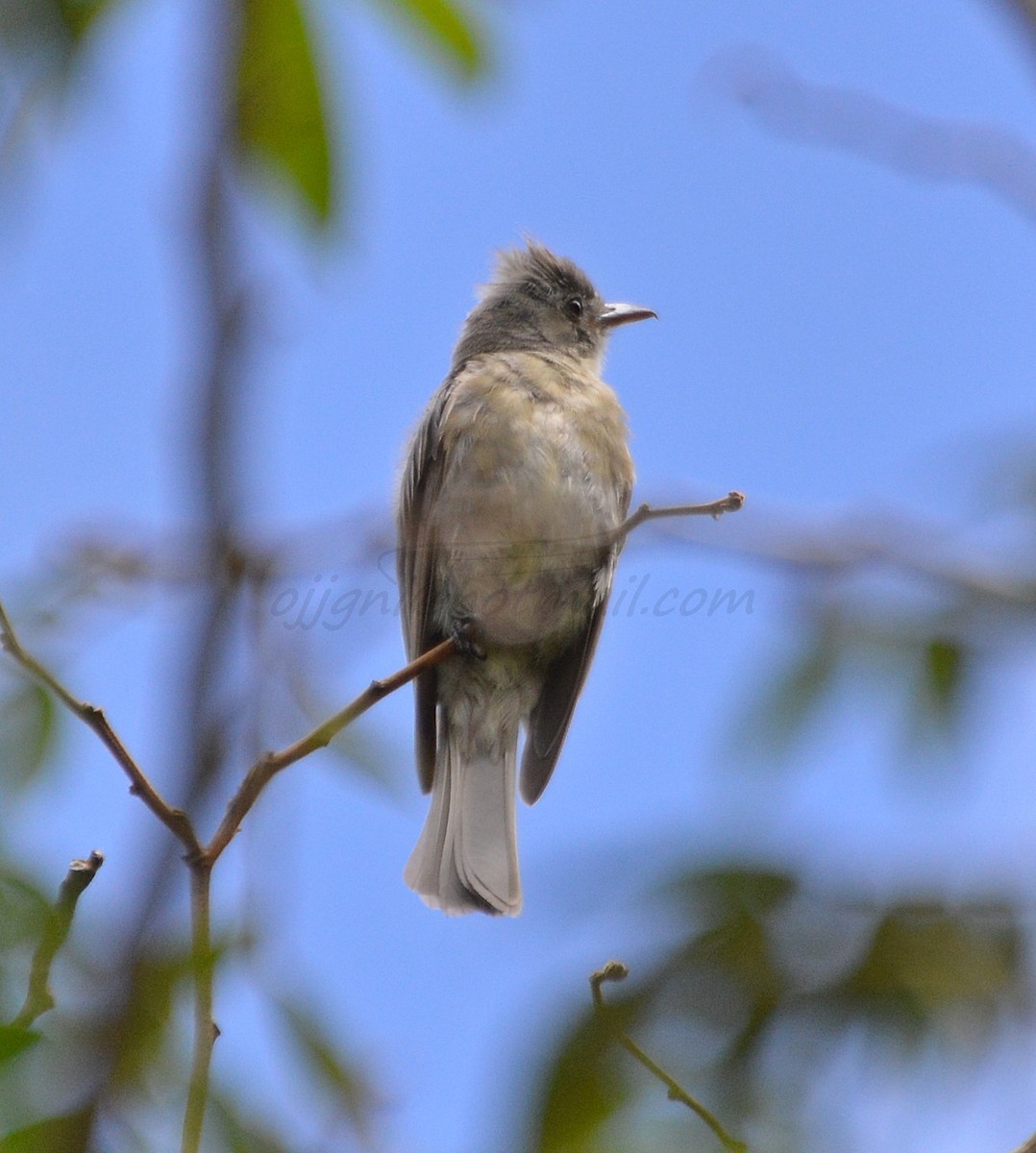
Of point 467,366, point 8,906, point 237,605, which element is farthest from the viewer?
point 467,366

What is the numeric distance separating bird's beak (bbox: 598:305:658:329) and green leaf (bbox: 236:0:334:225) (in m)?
4.66

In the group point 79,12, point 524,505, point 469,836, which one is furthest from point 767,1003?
point 524,505

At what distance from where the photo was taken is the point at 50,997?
4.52ft

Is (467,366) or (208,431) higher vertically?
(208,431)

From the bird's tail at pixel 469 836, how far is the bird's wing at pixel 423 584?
66 mm

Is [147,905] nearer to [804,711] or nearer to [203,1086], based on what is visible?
[203,1086]

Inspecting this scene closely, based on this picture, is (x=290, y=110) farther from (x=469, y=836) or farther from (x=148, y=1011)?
(x=469, y=836)

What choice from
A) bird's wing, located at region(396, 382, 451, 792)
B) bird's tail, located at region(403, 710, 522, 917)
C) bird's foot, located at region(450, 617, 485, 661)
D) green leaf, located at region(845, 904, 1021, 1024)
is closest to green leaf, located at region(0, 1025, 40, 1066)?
green leaf, located at region(845, 904, 1021, 1024)

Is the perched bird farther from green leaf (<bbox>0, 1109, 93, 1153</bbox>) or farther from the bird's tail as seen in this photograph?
green leaf (<bbox>0, 1109, 93, 1153</bbox>)

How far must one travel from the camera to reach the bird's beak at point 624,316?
620 cm

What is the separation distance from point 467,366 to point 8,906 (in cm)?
441

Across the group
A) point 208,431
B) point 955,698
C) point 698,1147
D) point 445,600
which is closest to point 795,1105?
point 698,1147

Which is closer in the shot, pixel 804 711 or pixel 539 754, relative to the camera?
pixel 804 711

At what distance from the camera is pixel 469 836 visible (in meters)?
4.94
